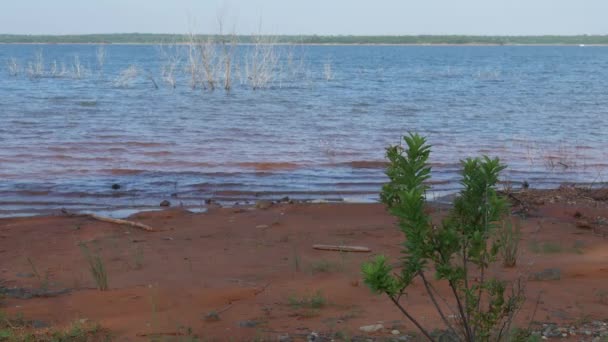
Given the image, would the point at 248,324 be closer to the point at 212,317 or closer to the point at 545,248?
the point at 212,317

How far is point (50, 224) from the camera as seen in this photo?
30.9 ft

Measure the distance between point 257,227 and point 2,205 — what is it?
4.42 m

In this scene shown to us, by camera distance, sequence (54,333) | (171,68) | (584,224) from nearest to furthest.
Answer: (54,333) → (584,224) → (171,68)

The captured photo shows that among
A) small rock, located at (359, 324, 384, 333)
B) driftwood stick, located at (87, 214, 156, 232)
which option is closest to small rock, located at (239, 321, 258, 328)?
small rock, located at (359, 324, 384, 333)

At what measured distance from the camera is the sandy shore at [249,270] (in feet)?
17.7

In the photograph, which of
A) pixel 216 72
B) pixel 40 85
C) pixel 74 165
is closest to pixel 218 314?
pixel 74 165

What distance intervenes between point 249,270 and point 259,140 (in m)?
11.9

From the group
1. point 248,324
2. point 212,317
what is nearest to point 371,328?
point 248,324

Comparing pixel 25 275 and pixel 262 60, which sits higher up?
pixel 262 60

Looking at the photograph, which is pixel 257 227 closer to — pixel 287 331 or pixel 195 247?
pixel 195 247

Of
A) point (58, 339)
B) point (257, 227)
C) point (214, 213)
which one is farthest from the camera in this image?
point (214, 213)

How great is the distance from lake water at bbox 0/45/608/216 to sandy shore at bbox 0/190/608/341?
2.10m

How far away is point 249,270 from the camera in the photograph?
7.04 m

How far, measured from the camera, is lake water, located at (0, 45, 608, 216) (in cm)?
1262
